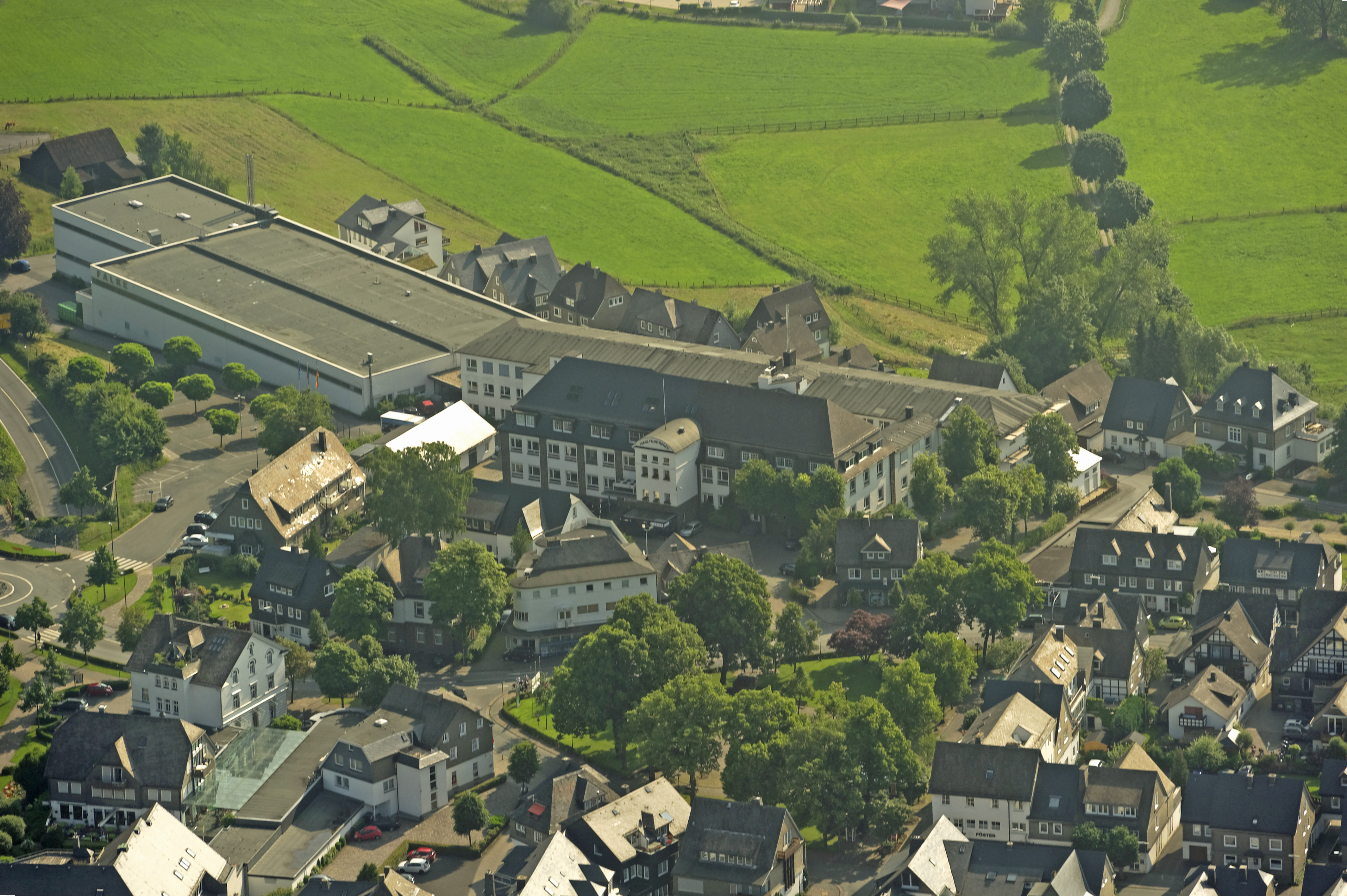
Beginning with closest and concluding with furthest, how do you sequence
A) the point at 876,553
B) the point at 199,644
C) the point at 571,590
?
the point at 199,644, the point at 571,590, the point at 876,553

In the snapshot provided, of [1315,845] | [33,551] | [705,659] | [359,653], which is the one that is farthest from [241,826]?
[1315,845]

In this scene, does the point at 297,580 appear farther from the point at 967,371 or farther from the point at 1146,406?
the point at 1146,406

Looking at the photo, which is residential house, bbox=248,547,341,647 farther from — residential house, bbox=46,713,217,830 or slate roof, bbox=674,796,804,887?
slate roof, bbox=674,796,804,887

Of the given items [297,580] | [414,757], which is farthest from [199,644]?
[414,757]

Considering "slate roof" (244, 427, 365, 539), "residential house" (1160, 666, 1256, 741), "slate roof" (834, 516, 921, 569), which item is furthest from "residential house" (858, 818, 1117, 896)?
"slate roof" (244, 427, 365, 539)

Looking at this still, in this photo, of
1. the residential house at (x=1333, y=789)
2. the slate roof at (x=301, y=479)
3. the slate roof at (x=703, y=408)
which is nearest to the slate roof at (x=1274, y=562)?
the residential house at (x=1333, y=789)
